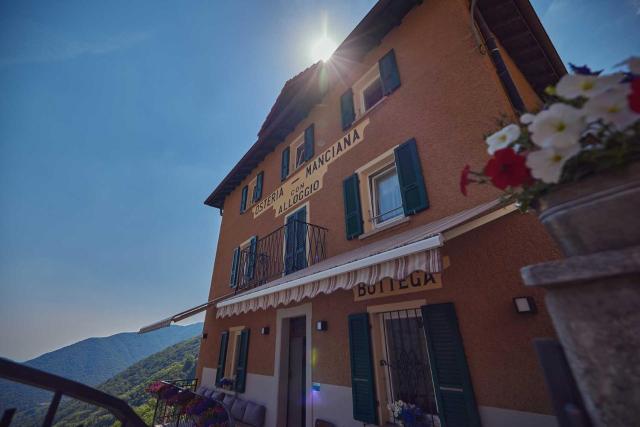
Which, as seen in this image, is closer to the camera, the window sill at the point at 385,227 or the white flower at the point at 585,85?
the white flower at the point at 585,85

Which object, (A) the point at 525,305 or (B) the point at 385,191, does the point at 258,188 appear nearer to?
(B) the point at 385,191

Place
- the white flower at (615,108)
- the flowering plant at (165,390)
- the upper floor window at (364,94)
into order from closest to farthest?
the white flower at (615,108) → the upper floor window at (364,94) → the flowering plant at (165,390)

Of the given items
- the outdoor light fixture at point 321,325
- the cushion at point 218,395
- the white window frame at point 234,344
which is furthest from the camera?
the white window frame at point 234,344

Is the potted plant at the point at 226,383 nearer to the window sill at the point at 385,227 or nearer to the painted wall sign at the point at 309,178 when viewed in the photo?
the painted wall sign at the point at 309,178

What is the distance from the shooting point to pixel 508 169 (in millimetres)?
1306

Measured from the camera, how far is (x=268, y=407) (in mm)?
7965

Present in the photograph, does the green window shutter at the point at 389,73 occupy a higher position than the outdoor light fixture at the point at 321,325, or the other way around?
the green window shutter at the point at 389,73

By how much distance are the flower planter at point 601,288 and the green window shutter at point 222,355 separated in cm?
1217

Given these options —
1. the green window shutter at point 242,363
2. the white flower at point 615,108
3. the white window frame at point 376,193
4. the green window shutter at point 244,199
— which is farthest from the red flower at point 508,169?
the green window shutter at point 244,199

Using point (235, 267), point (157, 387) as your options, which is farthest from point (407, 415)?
point (235, 267)

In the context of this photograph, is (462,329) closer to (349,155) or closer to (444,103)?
(444,103)

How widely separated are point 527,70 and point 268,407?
13289 millimetres

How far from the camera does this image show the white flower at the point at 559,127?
1.15m

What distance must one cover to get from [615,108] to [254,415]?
9.85 m
